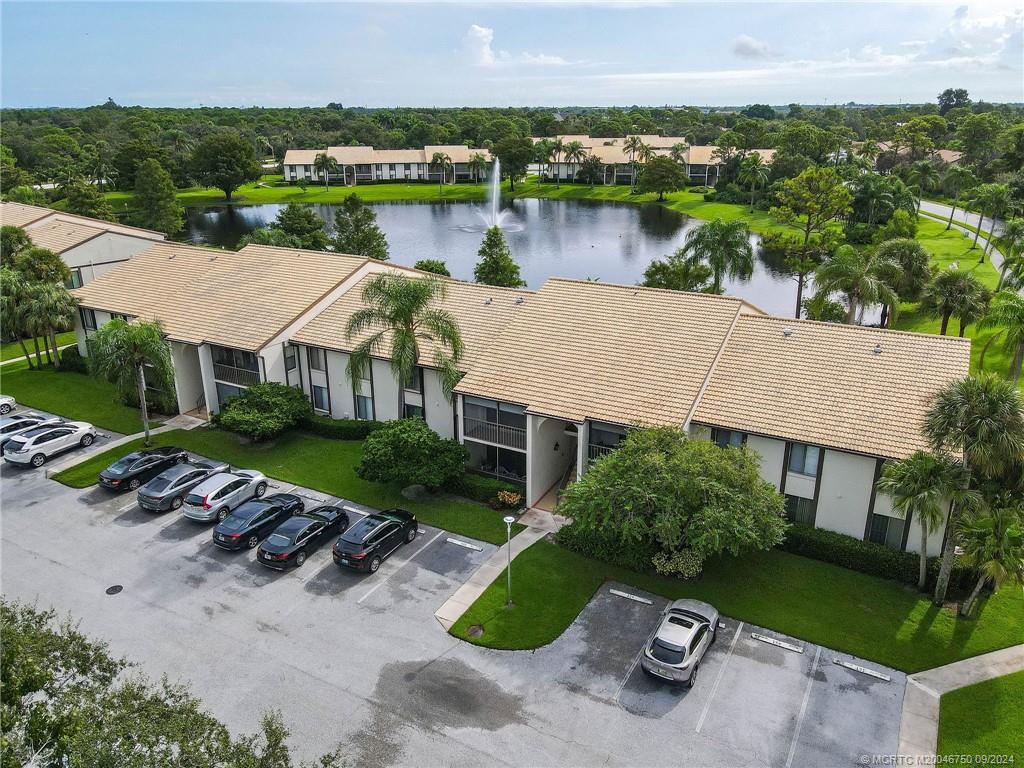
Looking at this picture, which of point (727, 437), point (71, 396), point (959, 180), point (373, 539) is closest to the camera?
point (373, 539)

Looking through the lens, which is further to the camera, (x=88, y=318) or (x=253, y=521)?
(x=88, y=318)

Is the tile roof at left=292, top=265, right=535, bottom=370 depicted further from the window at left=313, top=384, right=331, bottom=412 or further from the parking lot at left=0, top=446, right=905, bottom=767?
the parking lot at left=0, top=446, right=905, bottom=767

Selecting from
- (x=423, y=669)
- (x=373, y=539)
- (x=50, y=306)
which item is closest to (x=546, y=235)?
(x=50, y=306)

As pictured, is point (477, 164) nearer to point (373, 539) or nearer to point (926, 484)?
point (373, 539)

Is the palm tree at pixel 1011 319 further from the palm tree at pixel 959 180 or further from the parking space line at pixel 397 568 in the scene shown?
the palm tree at pixel 959 180

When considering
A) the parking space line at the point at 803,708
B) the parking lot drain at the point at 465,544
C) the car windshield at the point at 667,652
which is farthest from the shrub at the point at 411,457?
the parking space line at the point at 803,708

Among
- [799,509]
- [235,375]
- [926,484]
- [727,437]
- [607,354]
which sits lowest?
[799,509]

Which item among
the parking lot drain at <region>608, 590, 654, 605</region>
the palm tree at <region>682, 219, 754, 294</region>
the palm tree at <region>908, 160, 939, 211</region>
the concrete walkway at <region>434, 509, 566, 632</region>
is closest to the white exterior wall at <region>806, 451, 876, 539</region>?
the parking lot drain at <region>608, 590, 654, 605</region>
